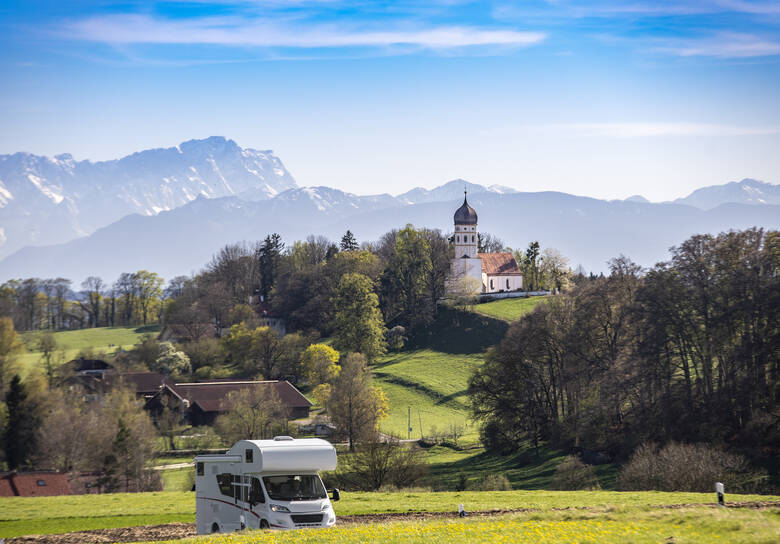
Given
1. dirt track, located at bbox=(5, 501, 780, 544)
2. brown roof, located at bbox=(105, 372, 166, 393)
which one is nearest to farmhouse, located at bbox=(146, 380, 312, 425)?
brown roof, located at bbox=(105, 372, 166, 393)

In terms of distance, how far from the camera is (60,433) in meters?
58.8

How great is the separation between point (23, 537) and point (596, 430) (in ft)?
122

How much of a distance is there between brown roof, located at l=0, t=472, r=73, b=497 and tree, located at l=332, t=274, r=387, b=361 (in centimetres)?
5148

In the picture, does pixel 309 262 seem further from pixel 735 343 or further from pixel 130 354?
pixel 735 343

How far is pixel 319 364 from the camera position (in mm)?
89875

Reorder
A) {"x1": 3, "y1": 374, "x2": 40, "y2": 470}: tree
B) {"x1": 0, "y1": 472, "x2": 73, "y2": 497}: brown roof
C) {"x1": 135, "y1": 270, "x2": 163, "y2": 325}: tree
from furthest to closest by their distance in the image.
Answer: {"x1": 135, "y1": 270, "x2": 163, "y2": 325}: tree → {"x1": 3, "y1": 374, "x2": 40, "y2": 470}: tree → {"x1": 0, "y1": 472, "x2": 73, "y2": 497}: brown roof

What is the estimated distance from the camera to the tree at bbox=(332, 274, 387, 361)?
96.8 m

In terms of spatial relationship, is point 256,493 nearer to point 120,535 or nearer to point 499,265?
point 120,535

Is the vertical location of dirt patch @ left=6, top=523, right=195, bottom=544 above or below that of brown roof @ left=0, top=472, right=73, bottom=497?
above

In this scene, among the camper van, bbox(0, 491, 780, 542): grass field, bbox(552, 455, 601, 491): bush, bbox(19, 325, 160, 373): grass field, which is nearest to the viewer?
the camper van

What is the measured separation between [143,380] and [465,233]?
2416 inches

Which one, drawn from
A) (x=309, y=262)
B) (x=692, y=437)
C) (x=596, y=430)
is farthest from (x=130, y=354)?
(x=692, y=437)

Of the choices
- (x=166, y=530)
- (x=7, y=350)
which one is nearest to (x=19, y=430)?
(x=7, y=350)

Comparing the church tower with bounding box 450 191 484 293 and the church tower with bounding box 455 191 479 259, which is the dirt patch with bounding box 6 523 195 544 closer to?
the church tower with bounding box 450 191 484 293
